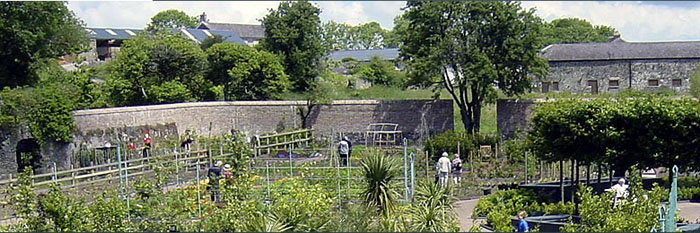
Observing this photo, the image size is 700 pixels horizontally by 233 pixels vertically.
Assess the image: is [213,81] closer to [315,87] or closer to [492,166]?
[315,87]

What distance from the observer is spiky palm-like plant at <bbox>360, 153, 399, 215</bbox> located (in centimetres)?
905

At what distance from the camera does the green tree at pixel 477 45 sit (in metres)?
24.2

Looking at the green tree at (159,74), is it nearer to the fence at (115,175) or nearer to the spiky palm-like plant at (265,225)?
the fence at (115,175)

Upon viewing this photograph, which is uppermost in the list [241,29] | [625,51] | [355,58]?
[241,29]

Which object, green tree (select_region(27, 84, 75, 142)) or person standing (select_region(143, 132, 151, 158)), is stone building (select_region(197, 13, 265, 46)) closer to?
person standing (select_region(143, 132, 151, 158))

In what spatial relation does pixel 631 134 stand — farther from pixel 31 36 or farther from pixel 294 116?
pixel 294 116

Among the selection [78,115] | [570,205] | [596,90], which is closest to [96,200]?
[570,205]

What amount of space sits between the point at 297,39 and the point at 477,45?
7.70m

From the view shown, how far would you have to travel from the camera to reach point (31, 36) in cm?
2152

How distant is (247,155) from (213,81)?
61.6 feet

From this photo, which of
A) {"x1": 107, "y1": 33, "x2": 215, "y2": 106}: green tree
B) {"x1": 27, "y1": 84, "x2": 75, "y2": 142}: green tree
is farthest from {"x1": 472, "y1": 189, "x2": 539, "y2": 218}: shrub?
{"x1": 107, "y1": 33, "x2": 215, "y2": 106}: green tree

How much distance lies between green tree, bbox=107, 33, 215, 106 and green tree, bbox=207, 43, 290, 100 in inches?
20.5

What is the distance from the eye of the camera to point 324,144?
25188mm

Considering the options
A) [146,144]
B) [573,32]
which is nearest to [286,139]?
[146,144]
